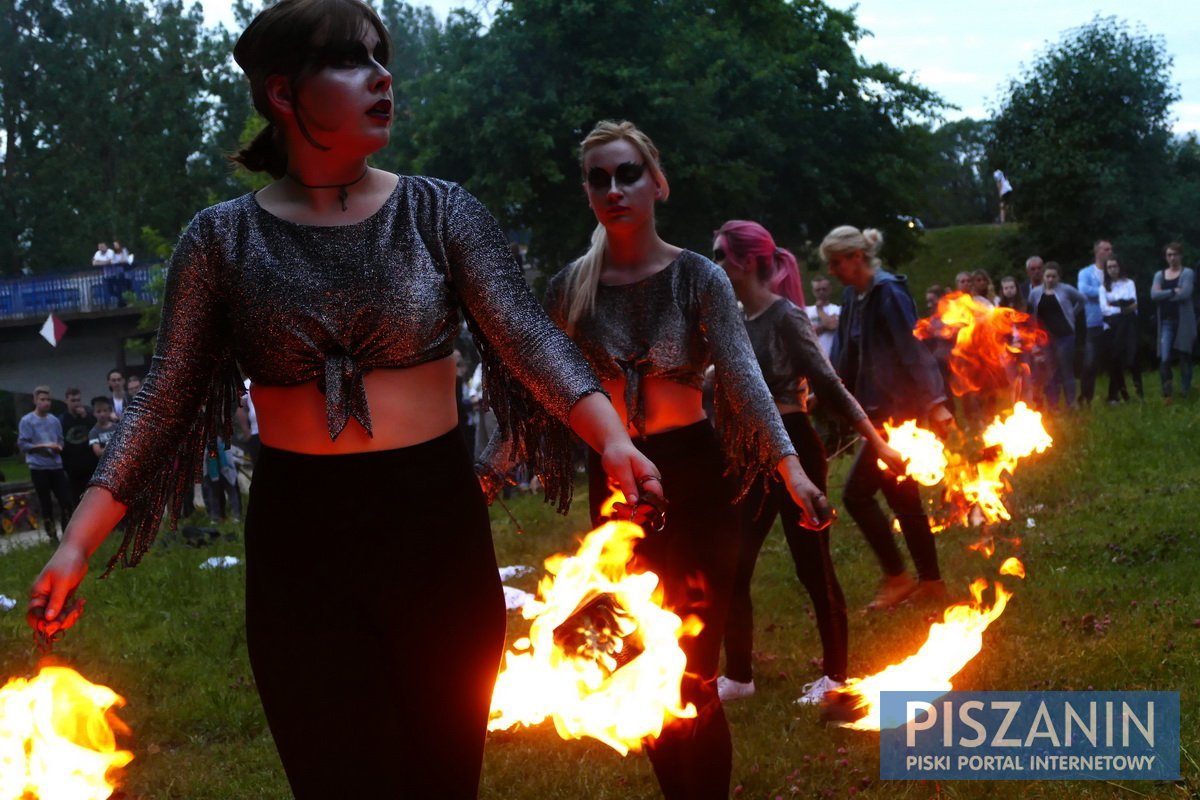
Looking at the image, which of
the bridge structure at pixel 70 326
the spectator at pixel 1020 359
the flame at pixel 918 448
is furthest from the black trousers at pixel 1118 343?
the bridge structure at pixel 70 326

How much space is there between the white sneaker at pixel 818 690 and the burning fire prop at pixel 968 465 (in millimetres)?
126

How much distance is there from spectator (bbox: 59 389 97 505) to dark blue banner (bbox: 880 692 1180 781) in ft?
42.7

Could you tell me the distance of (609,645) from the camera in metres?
3.65

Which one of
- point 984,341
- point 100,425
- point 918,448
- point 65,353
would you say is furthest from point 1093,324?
point 65,353

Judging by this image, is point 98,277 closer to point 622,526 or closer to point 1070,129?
point 1070,129

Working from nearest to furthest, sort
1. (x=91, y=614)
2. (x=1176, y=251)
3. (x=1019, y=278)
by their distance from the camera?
(x=91, y=614) < (x=1176, y=251) < (x=1019, y=278)

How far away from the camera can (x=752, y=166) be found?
3003 cm

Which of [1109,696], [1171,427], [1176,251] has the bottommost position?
[1109,696]

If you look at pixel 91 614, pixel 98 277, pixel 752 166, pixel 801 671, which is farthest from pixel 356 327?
pixel 98 277

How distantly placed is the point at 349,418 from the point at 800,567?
3760 millimetres

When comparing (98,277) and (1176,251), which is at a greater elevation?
(98,277)

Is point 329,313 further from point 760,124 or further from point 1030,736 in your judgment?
point 760,124

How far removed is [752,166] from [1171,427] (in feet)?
57.5

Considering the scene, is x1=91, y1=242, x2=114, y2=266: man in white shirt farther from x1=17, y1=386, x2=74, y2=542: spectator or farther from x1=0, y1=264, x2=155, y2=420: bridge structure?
x1=17, y1=386, x2=74, y2=542: spectator
